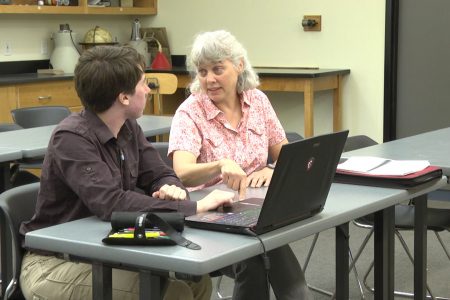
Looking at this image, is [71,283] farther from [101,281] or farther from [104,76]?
[104,76]

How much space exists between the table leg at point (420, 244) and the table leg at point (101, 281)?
1.23 metres

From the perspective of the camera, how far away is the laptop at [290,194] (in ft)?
6.09

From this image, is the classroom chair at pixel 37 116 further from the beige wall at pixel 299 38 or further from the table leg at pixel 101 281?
the table leg at pixel 101 281

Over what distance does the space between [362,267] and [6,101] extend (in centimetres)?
291

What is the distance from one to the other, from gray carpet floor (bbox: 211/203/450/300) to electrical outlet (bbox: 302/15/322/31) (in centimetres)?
224

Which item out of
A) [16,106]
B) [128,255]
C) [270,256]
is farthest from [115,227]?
[16,106]

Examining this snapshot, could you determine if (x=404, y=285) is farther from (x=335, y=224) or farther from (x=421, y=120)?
(x=421, y=120)

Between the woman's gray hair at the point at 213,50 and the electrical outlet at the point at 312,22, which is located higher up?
the electrical outlet at the point at 312,22

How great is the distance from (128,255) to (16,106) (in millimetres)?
4171

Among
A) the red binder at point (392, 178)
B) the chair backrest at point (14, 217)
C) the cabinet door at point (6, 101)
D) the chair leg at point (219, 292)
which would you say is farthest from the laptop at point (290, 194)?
the cabinet door at point (6, 101)

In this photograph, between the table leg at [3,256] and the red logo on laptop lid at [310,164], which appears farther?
the table leg at [3,256]

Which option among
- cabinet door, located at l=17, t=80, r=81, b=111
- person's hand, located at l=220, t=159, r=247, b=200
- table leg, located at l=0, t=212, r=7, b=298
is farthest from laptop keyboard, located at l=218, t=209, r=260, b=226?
cabinet door, located at l=17, t=80, r=81, b=111

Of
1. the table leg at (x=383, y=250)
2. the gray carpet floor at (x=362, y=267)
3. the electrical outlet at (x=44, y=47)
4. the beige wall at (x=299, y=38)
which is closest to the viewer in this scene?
the table leg at (x=383, y=250)

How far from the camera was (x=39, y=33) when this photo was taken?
21.7ft
